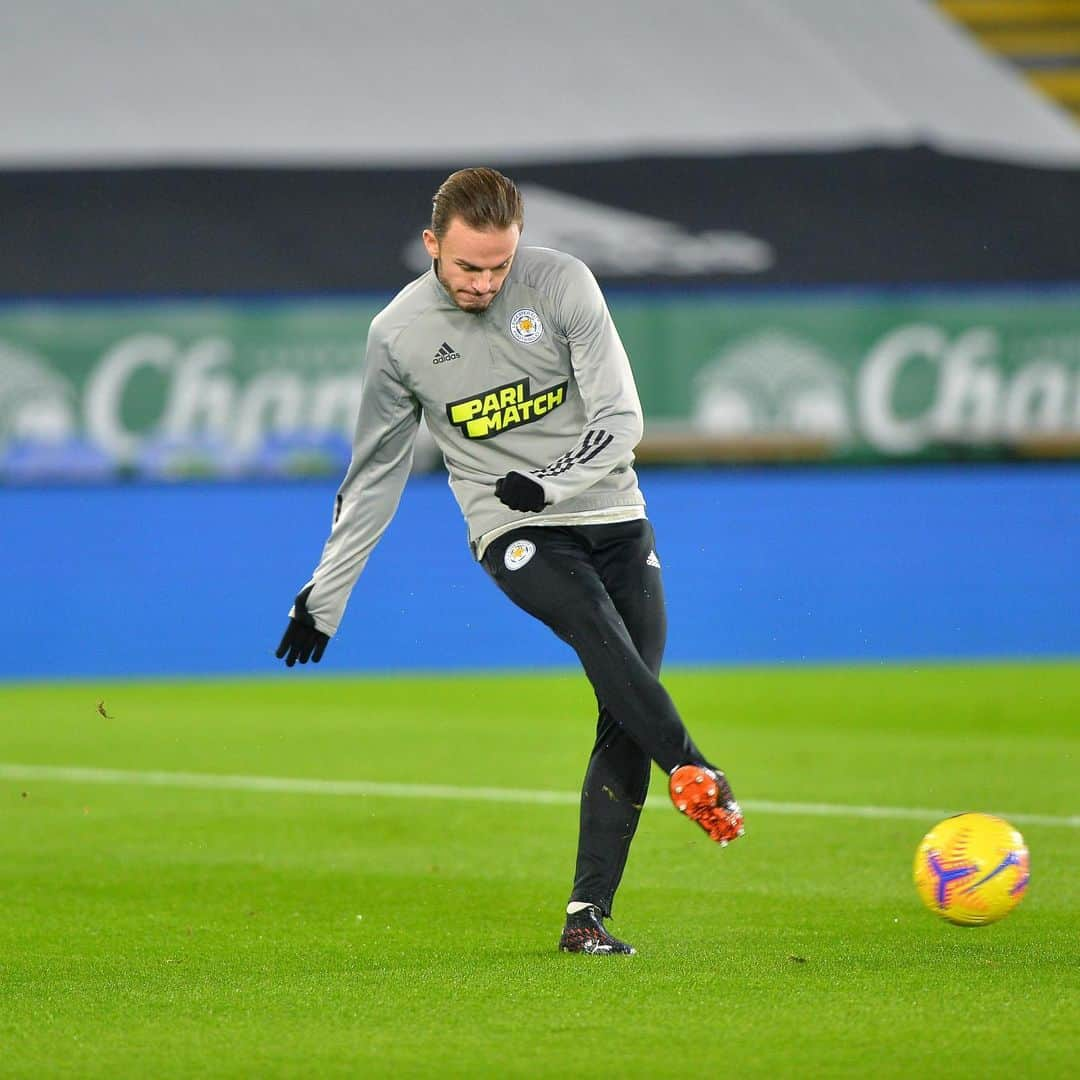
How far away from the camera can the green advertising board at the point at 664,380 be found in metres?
14.9

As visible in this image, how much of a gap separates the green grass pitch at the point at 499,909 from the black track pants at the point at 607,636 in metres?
0.37

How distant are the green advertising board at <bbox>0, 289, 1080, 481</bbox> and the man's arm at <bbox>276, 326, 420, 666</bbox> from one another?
8993 millimetres

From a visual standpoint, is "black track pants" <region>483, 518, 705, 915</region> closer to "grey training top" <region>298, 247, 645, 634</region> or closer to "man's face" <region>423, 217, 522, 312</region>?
"grey training top" <region>298, 247, 645, 634</region>

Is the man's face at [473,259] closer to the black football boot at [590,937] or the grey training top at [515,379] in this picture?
the grey training top at [515,379]

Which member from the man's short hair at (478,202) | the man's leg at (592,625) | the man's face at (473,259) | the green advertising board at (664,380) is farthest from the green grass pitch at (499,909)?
the green advertising board at (664,380)

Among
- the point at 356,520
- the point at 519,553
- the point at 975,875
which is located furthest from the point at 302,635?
the point at 975,875

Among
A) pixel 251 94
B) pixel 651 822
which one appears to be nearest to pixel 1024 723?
pixel 651 822

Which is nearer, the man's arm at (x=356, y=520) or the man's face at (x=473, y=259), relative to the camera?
the man's face at (x=473, y=259)

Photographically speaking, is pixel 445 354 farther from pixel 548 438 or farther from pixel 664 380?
pixel 664 380

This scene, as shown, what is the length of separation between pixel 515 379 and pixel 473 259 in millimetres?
396

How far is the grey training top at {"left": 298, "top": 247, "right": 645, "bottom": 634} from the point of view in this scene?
566cm

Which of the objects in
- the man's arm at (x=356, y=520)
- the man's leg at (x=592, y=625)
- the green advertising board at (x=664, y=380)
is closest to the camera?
the man's leg at (x=592, y=625)

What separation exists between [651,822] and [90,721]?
4.80 meters

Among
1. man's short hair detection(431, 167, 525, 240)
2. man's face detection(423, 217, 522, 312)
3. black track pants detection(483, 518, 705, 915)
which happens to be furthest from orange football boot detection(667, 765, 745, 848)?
man's short hair detection(431, 167, 525, 240)
